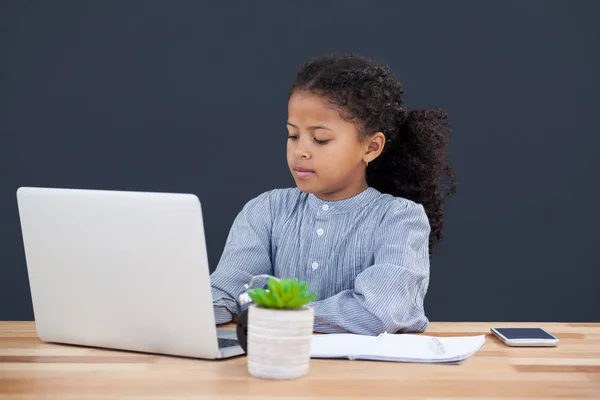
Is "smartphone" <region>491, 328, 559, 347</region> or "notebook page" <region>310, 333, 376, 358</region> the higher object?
"notebook page" <region>310, 333, 376, 358</region>

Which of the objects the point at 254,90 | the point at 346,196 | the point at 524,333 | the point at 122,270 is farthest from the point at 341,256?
the point at 254,90

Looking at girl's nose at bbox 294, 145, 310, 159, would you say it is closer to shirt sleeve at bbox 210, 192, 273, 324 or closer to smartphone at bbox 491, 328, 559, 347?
shirt sleeve at bbox 210, 192, 273, 324

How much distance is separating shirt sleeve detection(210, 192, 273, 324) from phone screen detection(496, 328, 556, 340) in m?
0.56

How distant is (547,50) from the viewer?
3.38 metres

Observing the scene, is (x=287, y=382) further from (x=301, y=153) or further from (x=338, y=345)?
(x=301, y=153)

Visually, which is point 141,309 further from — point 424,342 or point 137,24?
point 137,24

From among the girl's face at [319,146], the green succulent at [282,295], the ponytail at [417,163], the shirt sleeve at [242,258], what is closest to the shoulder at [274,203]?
the shirt sleeve at [242,258]

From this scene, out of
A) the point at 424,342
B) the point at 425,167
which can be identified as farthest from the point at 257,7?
the point at 424,342

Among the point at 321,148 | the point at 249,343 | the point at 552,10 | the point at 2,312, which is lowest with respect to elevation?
the point at 2,312

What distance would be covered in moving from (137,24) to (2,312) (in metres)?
1.21

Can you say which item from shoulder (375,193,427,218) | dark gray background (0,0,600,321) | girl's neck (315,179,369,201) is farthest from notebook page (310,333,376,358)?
dark gray background (0,0,600,321)

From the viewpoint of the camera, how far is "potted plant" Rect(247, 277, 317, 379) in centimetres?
137

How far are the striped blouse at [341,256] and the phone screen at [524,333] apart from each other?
17cm

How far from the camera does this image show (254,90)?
11.2 ft
